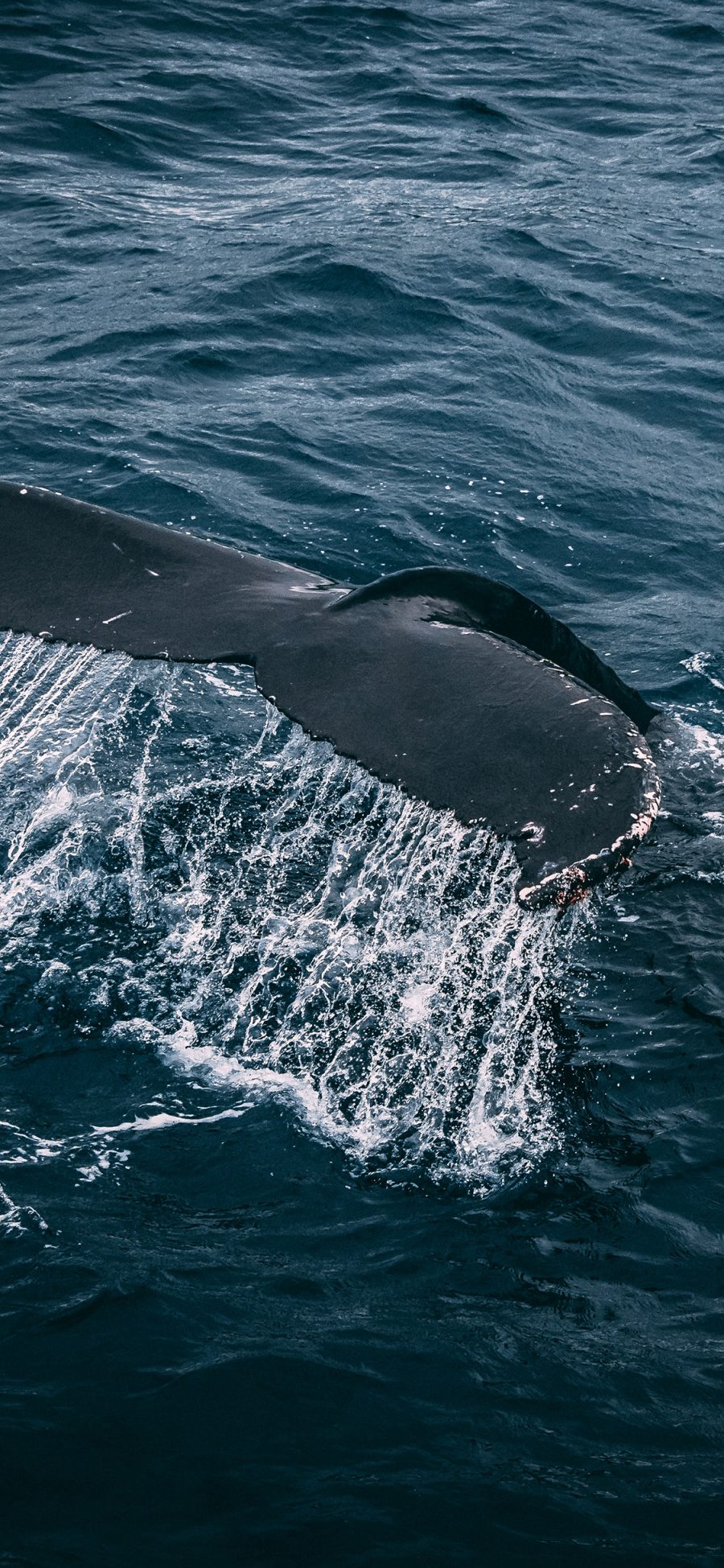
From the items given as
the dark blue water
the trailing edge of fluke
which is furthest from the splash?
the trailing edge of fluke

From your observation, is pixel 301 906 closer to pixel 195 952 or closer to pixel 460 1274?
pixel 195 952

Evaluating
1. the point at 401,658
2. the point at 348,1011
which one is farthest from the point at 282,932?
the point at 401,658

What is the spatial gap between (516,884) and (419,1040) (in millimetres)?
2164

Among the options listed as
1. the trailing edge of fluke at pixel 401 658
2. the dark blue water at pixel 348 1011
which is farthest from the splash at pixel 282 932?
the trailing edge of fluke at pixel 401 658

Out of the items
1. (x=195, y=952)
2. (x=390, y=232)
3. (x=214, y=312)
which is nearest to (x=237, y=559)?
(x=195, y=952)

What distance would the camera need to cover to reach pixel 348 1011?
5.34 m

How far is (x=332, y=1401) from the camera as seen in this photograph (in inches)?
153

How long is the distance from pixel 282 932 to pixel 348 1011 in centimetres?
55

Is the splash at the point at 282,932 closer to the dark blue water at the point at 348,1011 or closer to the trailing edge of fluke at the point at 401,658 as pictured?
the dark blue water at the point at 348,1011

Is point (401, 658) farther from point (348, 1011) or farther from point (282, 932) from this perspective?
point (282, 932)

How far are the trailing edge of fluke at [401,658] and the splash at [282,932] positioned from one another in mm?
373

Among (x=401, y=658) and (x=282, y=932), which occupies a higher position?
(x=401, y=658)

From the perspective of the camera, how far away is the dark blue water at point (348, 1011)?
146 inches

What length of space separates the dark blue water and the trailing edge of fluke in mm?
393
